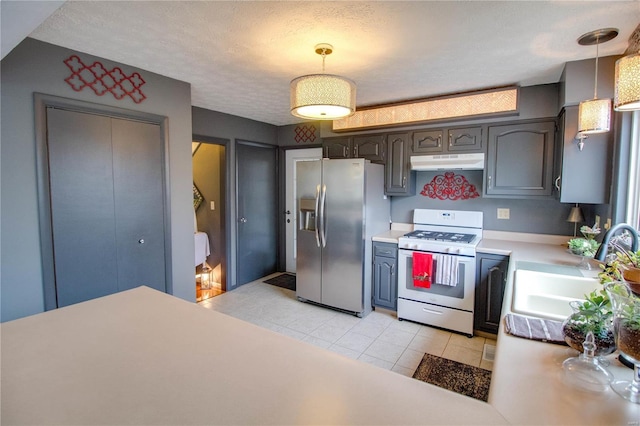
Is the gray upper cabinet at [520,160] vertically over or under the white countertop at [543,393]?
over

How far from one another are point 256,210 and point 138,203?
212 cm

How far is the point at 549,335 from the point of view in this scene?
4.04ft

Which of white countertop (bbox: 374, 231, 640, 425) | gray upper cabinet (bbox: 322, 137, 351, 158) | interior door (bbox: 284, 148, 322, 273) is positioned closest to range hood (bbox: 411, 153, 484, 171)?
gray upper cabinet (bbox: 322, 137, 351, 158)

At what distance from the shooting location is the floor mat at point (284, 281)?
464cm

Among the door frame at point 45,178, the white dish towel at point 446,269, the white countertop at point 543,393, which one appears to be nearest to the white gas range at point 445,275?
the white dish towel at point 446,269

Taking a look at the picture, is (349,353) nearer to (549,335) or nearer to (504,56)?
(549,335)

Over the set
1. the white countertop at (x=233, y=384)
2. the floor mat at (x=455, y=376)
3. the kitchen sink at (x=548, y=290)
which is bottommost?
the floor mat at (x=455, y=376)

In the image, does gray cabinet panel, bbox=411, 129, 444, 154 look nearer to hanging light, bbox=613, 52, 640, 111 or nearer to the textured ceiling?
the textured ceiling

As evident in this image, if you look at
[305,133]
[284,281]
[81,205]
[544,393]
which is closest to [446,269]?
[544,393]

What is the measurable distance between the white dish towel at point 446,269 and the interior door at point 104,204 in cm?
261

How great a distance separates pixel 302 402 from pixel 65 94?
2.72 meters

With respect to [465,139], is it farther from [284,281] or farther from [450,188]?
[284,281]

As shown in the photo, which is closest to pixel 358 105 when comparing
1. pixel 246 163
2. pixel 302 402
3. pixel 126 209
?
pixel 246 163

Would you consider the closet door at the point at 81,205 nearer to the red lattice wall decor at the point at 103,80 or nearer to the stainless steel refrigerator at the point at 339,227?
the red lattice wall decor at the point at 103,80
